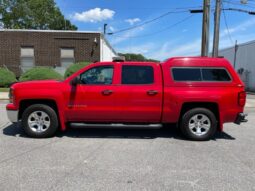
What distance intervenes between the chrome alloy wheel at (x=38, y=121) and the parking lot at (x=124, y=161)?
321 millimetres

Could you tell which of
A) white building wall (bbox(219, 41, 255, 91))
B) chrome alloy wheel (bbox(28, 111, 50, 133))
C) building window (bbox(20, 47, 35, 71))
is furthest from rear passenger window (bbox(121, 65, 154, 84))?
white building wall (bbox(219, 41, 255, 91))

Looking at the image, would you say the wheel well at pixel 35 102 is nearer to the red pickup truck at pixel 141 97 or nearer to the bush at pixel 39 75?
the red pickup truck at pixel 141 97

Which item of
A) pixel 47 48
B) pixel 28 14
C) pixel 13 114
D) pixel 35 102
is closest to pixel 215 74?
pixel 35 102

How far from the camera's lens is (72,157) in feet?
16.5

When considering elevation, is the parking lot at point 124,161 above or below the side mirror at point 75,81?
below

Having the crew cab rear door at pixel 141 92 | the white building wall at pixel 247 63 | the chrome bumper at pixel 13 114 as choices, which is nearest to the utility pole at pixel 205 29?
the crew cab rear door at pixel 141 92

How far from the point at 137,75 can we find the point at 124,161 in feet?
7.48

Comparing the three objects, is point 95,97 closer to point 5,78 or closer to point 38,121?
point 38,121

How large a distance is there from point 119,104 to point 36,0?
133 feet

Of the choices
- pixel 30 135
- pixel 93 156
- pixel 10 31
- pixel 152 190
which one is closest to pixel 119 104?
pixel 93 156

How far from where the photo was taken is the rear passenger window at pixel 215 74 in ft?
20.9

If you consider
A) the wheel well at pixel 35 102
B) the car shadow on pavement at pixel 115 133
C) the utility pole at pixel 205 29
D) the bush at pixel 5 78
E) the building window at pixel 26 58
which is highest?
the utility pole at pixel 205 29

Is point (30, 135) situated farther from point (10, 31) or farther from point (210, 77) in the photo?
point (10, 31)

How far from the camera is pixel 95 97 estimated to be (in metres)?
6.27
